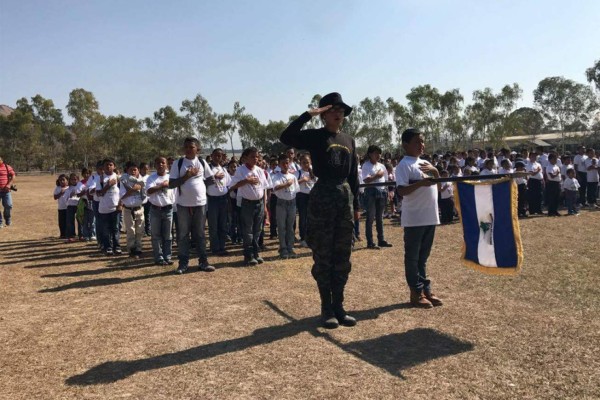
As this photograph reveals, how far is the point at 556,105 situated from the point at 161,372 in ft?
260

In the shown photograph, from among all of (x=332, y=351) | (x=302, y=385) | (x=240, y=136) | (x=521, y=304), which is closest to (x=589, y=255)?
(x=521, y=304)

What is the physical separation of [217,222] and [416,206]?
216 inches

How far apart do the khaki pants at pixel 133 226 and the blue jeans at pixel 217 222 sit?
1.41 meters

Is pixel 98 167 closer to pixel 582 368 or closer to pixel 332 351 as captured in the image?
pixel 332 351

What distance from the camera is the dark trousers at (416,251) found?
5.46m

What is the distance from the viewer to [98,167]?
35.3 feet

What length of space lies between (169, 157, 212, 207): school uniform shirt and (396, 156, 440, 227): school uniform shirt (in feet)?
12.5

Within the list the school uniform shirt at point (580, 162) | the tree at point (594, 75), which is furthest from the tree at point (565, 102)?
the school uniform shirt at point (580, 162)

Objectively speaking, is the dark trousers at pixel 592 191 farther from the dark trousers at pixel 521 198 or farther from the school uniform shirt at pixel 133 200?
the school uniform shirt at pixel 133 200

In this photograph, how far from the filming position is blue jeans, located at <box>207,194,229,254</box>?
32.2 feet

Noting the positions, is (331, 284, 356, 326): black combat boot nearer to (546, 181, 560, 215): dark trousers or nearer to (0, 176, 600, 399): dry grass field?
(0, 176, 600, 399): dry grass field

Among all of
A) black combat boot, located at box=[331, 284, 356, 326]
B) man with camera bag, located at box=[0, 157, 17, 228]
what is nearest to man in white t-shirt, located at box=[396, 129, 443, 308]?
black combat boot, located at box=[331, 284, 356, 326]

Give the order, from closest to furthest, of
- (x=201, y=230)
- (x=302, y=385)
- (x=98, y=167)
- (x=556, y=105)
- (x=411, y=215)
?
(x=302, y=385)
(x=411, y=215)
(x=201, y=230)
(x=98, y=167)
(x=556, y=105)

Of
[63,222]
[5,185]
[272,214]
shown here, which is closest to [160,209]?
[272,214]
